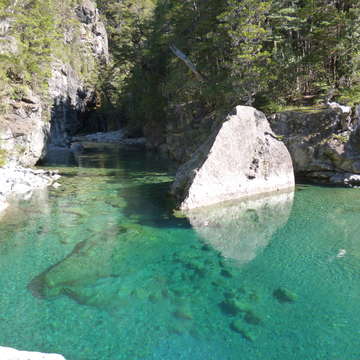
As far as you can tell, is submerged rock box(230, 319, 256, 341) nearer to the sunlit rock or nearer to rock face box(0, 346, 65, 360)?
the sunlit rock

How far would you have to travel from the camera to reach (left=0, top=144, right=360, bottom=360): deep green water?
5707 mm

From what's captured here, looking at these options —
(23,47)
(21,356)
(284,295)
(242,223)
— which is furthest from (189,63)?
(21,356)

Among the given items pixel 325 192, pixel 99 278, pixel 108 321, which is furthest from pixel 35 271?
pixel 325 192

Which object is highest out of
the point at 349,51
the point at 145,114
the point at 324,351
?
the point at 349,51

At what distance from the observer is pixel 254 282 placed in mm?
7699

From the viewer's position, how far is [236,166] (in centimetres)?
1441

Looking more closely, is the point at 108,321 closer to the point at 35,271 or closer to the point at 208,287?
the point at 208,287

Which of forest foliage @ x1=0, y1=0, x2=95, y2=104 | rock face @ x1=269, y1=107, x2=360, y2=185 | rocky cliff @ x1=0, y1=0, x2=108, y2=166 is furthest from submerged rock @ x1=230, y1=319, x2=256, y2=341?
forest foliage @ x1=0, y1=0, x2=95, y2=104

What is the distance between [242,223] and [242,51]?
12108mm

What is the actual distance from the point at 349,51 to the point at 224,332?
63.1 feet

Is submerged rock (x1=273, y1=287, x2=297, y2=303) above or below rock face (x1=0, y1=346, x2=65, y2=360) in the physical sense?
below

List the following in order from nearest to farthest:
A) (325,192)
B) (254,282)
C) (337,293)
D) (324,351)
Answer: (324,351)
(337,293)
(254,282)
(325,192)

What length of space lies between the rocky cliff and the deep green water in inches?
407

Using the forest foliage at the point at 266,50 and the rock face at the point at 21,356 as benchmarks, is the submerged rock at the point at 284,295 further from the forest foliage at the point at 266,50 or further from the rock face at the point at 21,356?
the forest foliage at the point at 266,50
